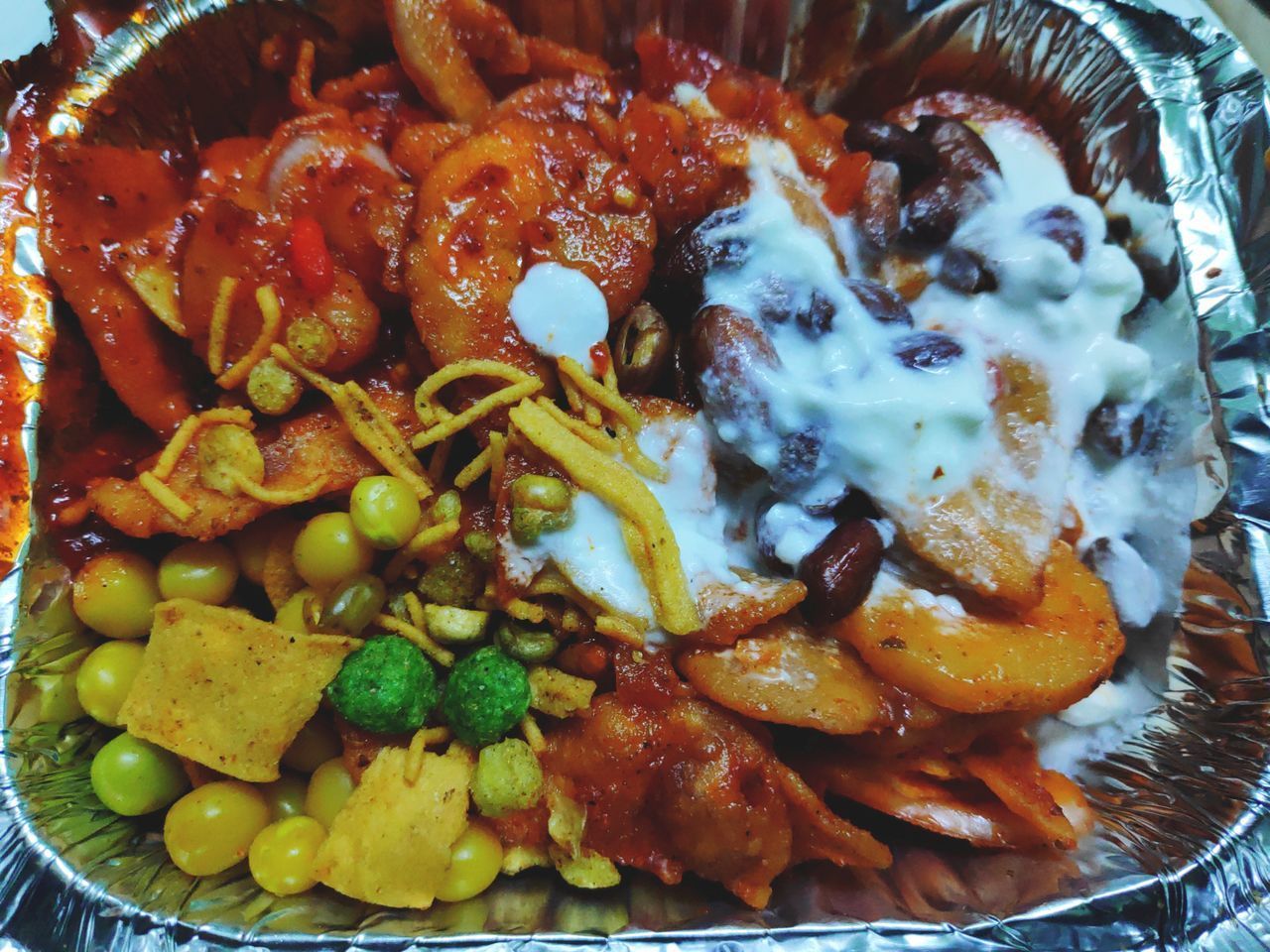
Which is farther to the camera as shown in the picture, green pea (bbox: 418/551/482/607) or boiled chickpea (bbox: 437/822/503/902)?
green pea (bbox: 418/551/482/607)

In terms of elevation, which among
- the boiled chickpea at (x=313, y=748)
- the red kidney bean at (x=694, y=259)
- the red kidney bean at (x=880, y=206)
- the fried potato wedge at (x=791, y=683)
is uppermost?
the red kidney bean at (x=880, y=206)

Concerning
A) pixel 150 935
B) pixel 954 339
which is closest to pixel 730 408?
pixel 954 339

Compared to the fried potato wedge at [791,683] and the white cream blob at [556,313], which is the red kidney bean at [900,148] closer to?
the white cream blob at [556,313]

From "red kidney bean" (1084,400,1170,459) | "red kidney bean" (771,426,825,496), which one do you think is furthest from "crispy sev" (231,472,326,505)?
"red kidney bean" (1084,400,1170,459)

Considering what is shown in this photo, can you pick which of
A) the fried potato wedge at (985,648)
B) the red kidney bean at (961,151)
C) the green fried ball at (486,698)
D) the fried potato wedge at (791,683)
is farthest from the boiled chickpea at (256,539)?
the red kidney bean at (961,151)

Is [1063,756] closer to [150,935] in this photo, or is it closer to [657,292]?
[657,292]

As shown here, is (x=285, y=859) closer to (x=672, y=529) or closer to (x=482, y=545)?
(x=482, y=545)

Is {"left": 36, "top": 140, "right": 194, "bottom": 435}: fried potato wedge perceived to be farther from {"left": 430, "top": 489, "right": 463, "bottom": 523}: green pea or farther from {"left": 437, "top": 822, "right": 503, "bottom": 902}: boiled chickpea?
{"left": 437, "top": 822, "right": 503, "bottom": 902}: boiled chickpea
